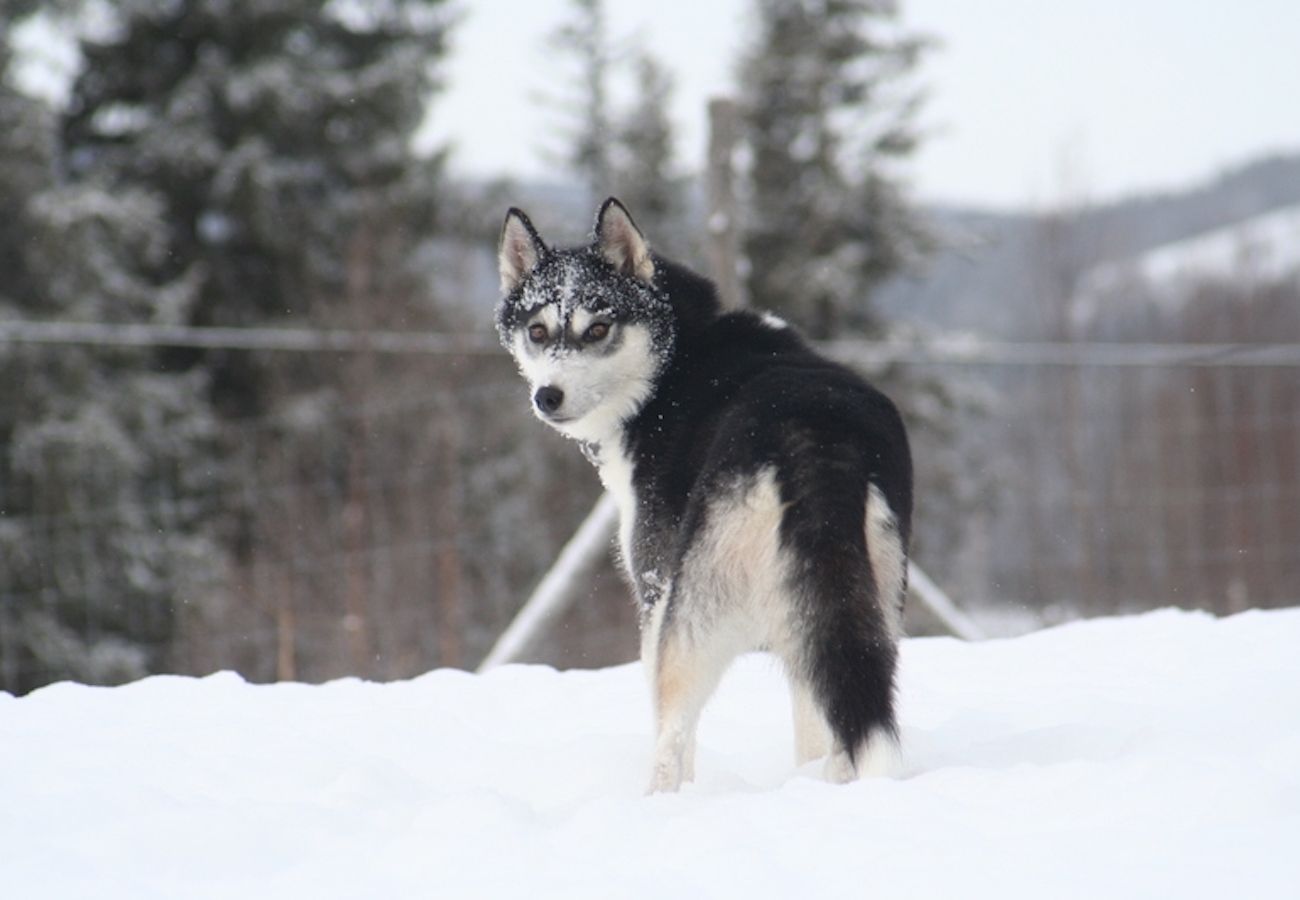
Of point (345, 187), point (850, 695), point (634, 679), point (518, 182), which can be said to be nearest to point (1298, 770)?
point (850, 695)

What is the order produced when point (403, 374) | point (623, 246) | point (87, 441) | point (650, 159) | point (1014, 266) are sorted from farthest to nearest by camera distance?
point (1014, 266) → point (650, 159) → point (403, 374) → point (87, 441) → point (623, 246)

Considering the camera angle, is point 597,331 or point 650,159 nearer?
point 597,331

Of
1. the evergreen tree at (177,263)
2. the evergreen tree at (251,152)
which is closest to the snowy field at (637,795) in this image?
the evergreen tree at (177,263)

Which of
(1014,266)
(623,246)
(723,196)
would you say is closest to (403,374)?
(723,196)

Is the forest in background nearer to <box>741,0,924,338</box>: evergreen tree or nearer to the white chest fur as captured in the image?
<box>741,0,924,338</box>: evergreen tree

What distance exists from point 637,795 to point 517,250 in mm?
1599

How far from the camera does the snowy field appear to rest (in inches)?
69.0

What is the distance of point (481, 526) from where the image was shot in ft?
30.4

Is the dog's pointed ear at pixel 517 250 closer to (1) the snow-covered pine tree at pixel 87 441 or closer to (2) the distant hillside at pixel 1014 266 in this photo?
(1) the snow-covered pine tree at pixel 87 441

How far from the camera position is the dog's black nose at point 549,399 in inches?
121

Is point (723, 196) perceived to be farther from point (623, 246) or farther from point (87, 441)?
point (87, 441)

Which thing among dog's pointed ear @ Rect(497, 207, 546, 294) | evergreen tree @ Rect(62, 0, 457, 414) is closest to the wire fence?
dog's pointed ear @ Rect(497, 207, 546, 294)

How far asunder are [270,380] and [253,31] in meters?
5.29

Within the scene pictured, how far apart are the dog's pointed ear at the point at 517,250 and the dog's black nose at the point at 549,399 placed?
0.49 metres
